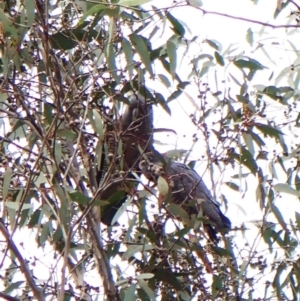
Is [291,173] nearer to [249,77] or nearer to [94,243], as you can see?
[249,77]

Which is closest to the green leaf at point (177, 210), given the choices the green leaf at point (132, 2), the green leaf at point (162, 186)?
the green leaf at point (162, 186)

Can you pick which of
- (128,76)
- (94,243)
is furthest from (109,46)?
(94,243)

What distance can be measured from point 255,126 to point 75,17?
0.54 m

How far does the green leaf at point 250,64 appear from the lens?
1.99m

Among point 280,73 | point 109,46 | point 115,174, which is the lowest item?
point 115,174

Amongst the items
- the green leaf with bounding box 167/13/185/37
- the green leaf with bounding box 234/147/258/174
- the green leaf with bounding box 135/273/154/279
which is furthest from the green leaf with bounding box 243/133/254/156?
the green leaf with bounding box 135/273/154/279

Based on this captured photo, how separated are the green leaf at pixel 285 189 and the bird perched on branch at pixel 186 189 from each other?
193 millimetres

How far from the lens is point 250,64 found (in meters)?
1.99

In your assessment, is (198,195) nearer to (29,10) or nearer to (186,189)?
(186,189)

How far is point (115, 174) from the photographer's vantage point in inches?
69.3

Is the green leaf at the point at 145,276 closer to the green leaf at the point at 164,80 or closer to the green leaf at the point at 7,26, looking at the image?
the green leaf at the point at 164,80

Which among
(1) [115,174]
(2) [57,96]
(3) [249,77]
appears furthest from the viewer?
(3) [249,77]

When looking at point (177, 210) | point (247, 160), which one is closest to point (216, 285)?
point (177, 210)

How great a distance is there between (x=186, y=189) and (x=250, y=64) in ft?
1.49
